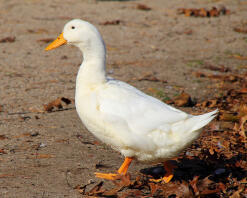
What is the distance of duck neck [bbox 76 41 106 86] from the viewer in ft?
13.9

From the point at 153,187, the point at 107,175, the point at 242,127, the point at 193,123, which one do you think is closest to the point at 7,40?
the point at 242,127

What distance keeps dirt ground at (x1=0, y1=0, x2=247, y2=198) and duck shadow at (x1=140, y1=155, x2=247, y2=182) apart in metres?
0.20

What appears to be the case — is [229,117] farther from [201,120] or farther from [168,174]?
[201,120]

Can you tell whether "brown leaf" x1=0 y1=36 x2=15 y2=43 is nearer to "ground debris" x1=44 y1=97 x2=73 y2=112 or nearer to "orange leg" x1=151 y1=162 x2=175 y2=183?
"ground debris" x1=44 y1=97 x2=73 y2=112

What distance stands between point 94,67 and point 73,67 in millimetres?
3382

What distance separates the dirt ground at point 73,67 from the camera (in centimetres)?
433

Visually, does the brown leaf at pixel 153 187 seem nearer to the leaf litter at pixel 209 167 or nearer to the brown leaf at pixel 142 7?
the leaf litter at pixel 209 167

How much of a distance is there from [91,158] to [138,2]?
25.4 ft

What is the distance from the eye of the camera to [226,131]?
5.48 m

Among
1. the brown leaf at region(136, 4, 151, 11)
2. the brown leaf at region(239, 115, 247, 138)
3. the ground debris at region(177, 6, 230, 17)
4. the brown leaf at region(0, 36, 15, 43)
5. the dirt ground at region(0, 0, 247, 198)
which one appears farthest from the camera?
the brown leaf at region(136, 4, 151, 11)

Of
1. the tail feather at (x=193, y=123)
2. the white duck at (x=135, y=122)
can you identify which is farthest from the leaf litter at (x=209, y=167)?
the tail feather at (x=193, y=123)

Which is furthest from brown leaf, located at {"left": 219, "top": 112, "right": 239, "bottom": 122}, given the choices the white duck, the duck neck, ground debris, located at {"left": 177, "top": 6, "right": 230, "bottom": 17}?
ground debris, located at {"left": 177, "top": 6, "right": 230, "bottom": 17}

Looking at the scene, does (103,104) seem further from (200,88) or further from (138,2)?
(138,2)

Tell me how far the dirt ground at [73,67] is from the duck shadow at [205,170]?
20 centimetres
